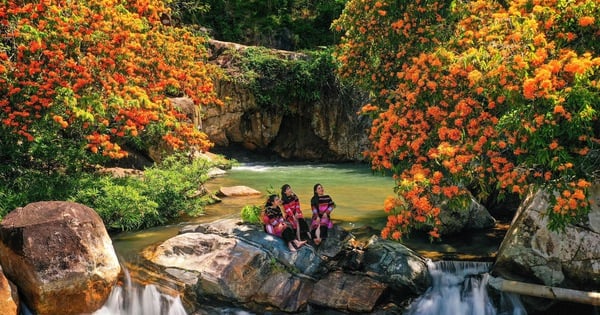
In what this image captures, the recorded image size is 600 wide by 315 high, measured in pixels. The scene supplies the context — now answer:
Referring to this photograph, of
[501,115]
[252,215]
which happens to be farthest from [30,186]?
[501,115]

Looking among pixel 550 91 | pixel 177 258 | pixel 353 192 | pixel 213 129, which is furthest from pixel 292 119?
pixel 550 91

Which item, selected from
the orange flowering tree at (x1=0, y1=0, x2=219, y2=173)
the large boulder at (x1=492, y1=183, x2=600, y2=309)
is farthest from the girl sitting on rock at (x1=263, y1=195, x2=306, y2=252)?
the large boulder at (x1=492, y1=183, x2=600, y2=309)

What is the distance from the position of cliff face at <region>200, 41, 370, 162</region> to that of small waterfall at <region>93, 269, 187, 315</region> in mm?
17628

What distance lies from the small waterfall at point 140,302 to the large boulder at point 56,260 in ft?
0.54

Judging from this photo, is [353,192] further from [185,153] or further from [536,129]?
[536,129]

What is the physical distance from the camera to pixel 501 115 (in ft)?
23.8

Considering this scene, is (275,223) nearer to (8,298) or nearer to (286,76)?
(8,298)

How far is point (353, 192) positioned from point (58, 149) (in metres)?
9.40

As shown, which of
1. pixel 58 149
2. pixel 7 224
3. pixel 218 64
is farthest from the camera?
pixel 218 64

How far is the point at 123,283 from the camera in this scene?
8.27m

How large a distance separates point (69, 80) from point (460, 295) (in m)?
8.56

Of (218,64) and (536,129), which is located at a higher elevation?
(218,64)

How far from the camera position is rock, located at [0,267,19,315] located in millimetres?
6984

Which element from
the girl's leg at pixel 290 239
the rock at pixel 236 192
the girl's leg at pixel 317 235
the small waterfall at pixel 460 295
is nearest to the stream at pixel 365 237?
the small waterfall at pixel 460 295
